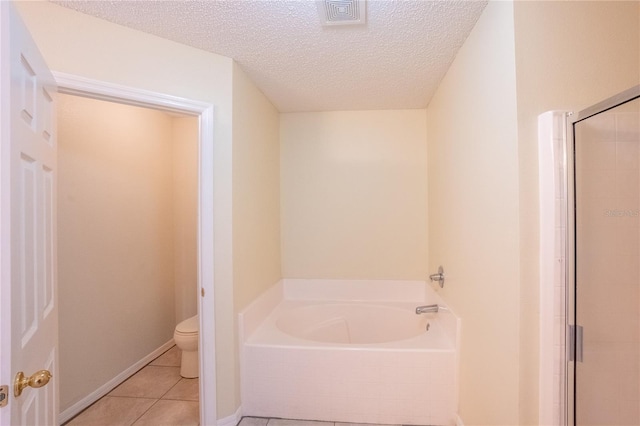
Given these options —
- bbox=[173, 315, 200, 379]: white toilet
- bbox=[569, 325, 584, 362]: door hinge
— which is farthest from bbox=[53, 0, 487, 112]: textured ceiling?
bbox=[173, 315, 200, 379]: white toilet

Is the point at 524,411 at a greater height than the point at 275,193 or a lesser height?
lesser

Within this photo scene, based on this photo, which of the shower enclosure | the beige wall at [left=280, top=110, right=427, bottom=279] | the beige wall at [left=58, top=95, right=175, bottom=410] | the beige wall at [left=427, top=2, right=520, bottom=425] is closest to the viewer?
the shower enclosure

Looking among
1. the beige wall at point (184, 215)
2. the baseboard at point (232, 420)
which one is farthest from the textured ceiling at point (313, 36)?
the baseboard at point (232, 420)

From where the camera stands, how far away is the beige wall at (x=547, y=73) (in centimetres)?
114

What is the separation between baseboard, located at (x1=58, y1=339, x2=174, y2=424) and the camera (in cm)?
193

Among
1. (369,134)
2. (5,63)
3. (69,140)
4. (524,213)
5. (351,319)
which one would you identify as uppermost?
(369,134)

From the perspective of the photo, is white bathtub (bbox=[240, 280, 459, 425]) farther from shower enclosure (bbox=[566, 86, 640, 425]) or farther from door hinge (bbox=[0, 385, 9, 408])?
door hinge (bbox=[0, 385, 9, 408])

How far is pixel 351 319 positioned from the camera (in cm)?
266

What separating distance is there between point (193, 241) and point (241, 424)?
70.4 inches

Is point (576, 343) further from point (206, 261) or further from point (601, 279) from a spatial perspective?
point (206, 261)

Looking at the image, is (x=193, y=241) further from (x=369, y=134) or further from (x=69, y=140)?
(x=369, y=134)

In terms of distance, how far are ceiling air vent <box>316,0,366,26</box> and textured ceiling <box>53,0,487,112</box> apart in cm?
4

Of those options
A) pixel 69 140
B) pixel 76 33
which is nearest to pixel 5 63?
pixel 76 33

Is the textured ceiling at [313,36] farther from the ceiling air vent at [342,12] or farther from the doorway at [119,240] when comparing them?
the doorway at [119,240]
